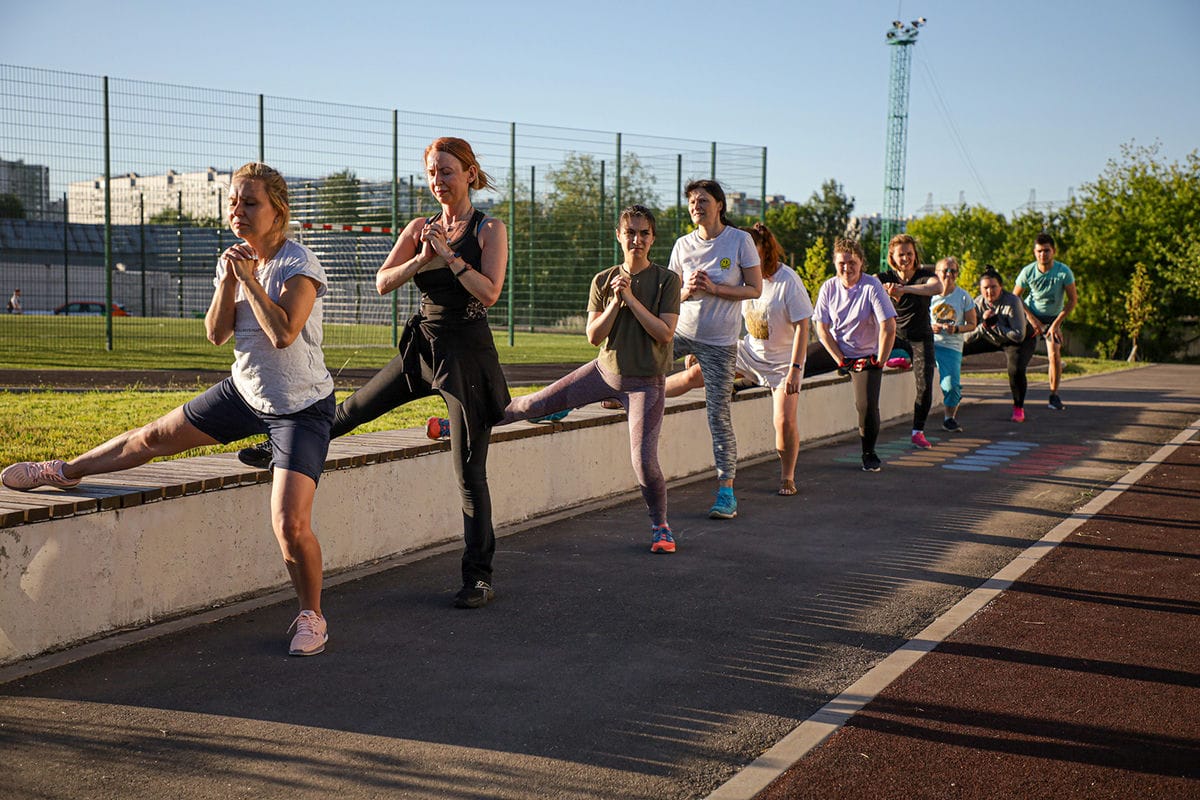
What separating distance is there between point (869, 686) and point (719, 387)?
3.74 metres

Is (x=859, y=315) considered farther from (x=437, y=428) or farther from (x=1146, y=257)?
(x=1146, y=257)

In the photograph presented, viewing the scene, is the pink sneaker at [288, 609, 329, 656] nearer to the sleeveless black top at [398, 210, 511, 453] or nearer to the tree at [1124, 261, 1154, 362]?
the sleeveless black top at [398, 210, 511, 453]

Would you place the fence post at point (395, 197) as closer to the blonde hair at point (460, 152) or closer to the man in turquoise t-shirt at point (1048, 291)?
the man in turquoise t-shirt at point (1048, 291)

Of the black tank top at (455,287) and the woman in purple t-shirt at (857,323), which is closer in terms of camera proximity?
the black tank top at (455,287)

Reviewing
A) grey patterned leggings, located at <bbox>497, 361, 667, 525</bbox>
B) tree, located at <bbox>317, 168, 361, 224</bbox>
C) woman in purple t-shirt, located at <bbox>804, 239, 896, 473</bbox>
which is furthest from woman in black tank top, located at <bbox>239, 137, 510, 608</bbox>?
tree, located at <bbox>317, 168, 361, 224</bbox>

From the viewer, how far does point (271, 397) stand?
4953mm

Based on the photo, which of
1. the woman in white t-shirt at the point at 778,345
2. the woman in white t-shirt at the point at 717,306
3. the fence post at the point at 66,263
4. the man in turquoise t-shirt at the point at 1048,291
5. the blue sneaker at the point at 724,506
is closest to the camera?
the woman in white t-shirt at the point at 717,306

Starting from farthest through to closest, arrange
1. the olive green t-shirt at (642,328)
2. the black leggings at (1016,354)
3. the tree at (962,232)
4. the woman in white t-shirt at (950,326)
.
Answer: the tree at (962,232) → the black leggings at (1016,354) → the woman in white t-shirt at (950,326) → the olive green t-shirt at (642,328)

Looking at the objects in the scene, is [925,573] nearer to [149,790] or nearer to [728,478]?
[728,478]

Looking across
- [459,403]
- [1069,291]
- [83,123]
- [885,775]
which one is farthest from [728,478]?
[83,123]

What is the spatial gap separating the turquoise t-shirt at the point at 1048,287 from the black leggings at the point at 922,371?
148 inches

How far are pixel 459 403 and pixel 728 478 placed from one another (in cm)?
310

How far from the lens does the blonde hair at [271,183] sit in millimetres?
4953

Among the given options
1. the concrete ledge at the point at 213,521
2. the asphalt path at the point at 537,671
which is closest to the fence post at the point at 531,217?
the concrete ledge at the point at 213,521
